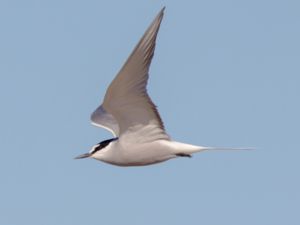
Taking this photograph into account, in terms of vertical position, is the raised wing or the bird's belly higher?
the raised wing

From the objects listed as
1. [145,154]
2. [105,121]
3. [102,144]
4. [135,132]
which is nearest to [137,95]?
[135,132]

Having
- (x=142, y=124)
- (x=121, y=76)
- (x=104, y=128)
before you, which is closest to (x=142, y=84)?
(x=121, y=76)

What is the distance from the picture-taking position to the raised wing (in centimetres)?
1222

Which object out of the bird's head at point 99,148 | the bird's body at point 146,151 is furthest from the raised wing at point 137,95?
the bird's head at point 99,148

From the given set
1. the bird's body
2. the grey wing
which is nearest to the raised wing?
the bird's body

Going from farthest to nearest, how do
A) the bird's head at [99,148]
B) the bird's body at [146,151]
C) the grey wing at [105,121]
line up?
the grey wing at [105,121], the bird's head at [99,148], the bird's body at [146,151]

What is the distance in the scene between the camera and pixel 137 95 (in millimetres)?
13336

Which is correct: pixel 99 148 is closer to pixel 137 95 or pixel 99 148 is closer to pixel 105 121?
pixel 137 95

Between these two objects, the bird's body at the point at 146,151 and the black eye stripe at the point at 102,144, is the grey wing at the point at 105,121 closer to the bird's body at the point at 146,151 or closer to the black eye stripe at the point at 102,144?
the black eye stripe at the point at 102,144

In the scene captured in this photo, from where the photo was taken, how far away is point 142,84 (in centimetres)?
1307

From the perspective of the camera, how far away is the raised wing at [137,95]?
1222 cm

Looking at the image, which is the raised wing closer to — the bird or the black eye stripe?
the bird

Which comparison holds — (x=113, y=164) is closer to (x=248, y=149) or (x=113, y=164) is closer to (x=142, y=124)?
(x=142, y=124)

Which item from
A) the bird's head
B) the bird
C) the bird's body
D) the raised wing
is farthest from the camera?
the bird's head
